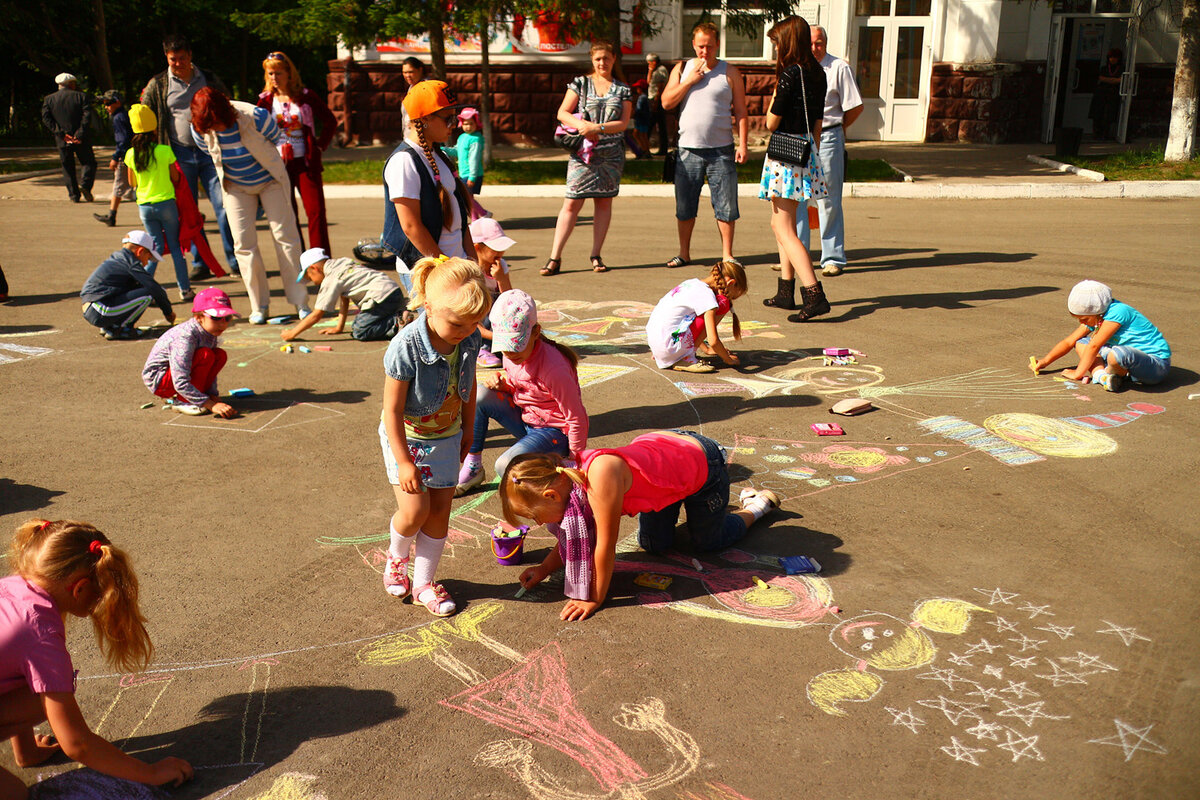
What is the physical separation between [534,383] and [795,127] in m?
3.79

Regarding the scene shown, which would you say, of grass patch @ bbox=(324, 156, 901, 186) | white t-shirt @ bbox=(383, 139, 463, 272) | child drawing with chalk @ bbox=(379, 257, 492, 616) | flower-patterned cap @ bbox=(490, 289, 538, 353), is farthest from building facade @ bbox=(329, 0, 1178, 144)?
child drawing with chalk @ bbox=(379, 257, 492, 616)

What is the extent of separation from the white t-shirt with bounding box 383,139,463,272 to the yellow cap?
13.2ft

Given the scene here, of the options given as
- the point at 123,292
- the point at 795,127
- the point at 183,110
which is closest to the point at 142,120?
the point at 183,110

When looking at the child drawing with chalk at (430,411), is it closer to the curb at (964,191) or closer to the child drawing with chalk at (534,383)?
the child drawing with chalk at (534,383)

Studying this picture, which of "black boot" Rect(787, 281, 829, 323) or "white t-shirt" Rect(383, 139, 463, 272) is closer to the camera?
"white t-shirt" Rect(383, 139, 463, 272)

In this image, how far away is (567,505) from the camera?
11.5ft

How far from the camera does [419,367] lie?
3.39m

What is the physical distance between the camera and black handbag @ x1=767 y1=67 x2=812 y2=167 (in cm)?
715

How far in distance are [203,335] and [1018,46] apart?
18.3 m

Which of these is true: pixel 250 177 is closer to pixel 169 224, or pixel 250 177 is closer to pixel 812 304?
pixel 169 224

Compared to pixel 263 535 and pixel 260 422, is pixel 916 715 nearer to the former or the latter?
pixel 263 535

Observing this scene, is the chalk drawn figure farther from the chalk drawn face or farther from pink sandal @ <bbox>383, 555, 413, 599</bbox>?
pink sandal @ <bbox>383, 555, 413, 599</bbox>

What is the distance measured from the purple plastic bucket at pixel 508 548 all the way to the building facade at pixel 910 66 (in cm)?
1668

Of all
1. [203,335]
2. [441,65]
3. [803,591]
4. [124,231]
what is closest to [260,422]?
[203,335]
